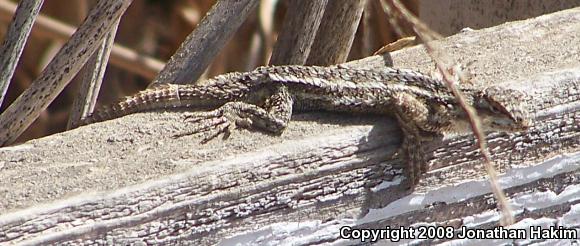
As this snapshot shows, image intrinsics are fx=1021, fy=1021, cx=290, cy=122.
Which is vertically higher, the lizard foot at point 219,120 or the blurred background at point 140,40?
the blurred background at point 140,40

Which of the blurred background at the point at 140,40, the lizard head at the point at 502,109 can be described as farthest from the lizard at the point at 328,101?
the blurred background at the point at 140,40

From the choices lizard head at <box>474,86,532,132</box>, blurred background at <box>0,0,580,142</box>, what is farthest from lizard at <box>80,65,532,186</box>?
blurred background at <box>0,0,580,142</box>

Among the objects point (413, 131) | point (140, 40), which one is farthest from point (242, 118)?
point (140, 40)

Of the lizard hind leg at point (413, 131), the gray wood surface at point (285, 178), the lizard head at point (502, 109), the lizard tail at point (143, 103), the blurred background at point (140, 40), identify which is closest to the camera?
the gray wood surface at point (285, 178)

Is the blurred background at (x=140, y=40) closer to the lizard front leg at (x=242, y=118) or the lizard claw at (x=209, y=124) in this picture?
the lizard front leg at (x=242, y=118)

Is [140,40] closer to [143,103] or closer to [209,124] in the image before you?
[143,103]

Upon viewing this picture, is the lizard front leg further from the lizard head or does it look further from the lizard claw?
the lizard head

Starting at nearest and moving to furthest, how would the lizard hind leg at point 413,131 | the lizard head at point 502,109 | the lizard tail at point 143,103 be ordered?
the lizard hind leg at point 413,131 < the lizard head at point 502,109 < the lizard tail at point 143,103

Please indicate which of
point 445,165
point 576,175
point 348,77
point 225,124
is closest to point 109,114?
point 225,124
